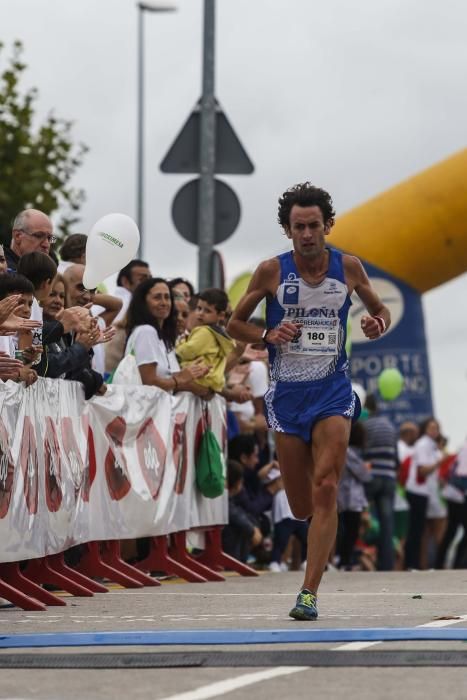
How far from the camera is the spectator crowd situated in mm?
10844

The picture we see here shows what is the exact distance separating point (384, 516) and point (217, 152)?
541cm

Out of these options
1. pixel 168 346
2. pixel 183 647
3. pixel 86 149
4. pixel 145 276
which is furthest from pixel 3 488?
pixel 86 149

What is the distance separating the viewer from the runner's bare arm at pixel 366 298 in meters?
9.42

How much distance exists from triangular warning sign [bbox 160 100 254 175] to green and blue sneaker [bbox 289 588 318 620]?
7588 millimetres

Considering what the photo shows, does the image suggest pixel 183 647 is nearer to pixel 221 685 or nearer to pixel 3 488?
pixel 221 685

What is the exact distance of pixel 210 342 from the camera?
1405cm

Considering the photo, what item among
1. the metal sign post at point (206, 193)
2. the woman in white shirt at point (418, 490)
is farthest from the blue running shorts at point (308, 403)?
the woman in white shirt at point (418, 490)

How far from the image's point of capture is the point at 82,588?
1116 centimetres

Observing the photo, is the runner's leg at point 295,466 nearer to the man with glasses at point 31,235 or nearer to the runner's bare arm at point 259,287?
the runner's bare arm at point 259,287

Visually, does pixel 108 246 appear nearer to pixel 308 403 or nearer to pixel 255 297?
pixel 255 297

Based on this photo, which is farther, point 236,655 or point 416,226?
point 416,226

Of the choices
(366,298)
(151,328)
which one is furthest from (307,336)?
(151,328)

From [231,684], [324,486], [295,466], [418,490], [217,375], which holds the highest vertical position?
[217,375]

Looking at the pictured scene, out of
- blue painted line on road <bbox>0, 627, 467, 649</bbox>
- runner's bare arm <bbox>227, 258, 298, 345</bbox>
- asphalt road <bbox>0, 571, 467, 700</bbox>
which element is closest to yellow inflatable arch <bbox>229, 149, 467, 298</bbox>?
asphalt road <bbox>0, 571, 467, 700</bbox>
